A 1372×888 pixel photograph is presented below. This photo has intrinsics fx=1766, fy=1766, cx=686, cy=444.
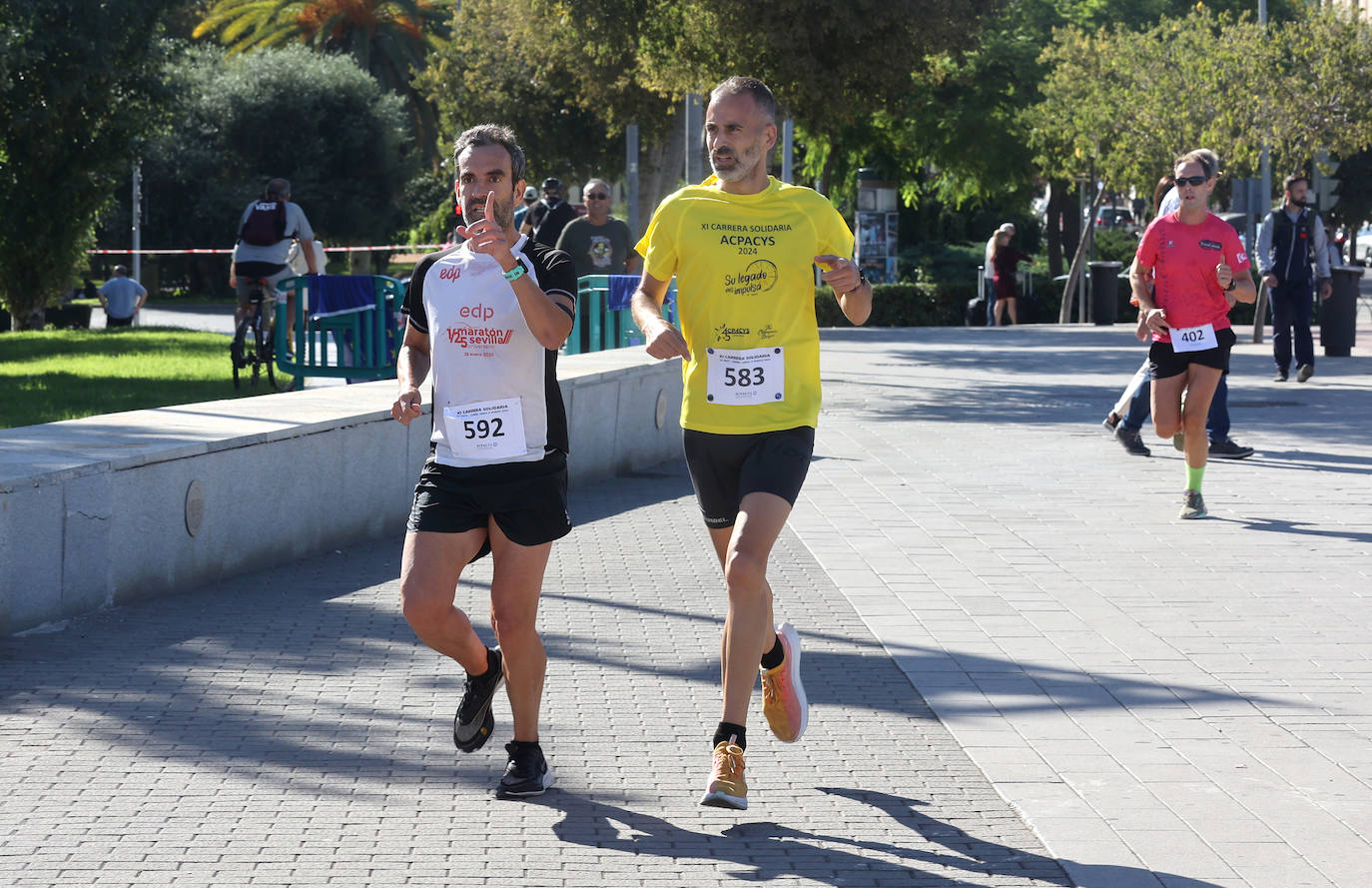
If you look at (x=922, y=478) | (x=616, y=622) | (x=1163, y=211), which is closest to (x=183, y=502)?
(x=616, y=622)

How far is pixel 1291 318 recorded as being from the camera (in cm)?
1691

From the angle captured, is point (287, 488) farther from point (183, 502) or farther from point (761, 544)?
point (761, 544)

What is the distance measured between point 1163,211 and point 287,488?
586 centimetres

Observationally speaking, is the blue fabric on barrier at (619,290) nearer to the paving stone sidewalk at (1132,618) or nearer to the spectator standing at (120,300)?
the paving stone sidewalk at (1132,618)

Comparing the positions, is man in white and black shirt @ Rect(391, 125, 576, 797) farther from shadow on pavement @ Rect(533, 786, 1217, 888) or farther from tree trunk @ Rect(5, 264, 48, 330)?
tree trunk @ Rect(5, 264, 48, 330)

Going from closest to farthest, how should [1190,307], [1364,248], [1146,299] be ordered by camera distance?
[1190,307]
[1146,299]
[1364,248]

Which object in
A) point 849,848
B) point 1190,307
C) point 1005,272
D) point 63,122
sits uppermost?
point 63,122

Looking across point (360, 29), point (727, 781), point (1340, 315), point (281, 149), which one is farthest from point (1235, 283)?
point (360, 29)

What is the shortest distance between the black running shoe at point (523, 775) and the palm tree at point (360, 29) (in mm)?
41154

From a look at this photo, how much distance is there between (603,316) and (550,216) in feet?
3.32

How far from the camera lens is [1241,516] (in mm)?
9781

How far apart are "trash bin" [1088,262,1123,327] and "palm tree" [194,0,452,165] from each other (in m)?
21.0

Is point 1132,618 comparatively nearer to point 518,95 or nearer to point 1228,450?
point 1228,450

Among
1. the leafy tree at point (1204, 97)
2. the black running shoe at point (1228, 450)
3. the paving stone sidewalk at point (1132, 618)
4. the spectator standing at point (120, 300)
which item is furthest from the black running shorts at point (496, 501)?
the leafy tree at point (1204, 97)
